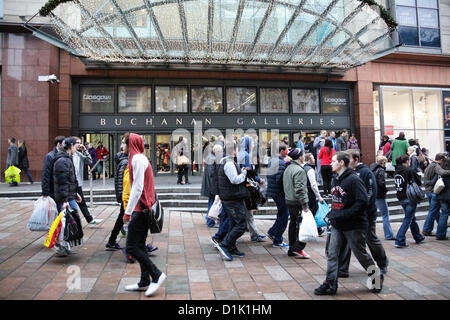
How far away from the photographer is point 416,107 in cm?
1969

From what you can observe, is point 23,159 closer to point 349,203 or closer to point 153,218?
point 153,218

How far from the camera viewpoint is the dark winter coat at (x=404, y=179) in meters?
6.97

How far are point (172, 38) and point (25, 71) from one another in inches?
279

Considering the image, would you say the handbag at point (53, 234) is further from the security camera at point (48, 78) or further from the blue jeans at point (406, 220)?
the security camera at point (48, 78)

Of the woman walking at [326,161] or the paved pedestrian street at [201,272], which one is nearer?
the paved pedestrian street at [201,272]

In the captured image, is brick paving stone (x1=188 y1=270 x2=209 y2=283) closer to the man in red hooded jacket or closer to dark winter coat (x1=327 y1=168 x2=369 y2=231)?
the man in red hooded jacket

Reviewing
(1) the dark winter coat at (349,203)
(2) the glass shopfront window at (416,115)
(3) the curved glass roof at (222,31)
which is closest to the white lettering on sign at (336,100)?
(2) the glass shopfront window at (416,115)

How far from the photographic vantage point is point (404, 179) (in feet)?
23.1

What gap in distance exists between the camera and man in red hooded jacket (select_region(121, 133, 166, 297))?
13.6 ft

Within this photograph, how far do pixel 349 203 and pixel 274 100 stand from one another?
1477cm

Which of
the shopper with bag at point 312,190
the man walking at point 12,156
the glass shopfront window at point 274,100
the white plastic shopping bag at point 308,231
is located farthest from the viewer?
A: the glass shopfront window at point 274,100

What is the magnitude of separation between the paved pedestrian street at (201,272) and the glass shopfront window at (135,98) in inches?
430

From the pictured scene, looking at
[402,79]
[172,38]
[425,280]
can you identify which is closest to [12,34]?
[172,38]

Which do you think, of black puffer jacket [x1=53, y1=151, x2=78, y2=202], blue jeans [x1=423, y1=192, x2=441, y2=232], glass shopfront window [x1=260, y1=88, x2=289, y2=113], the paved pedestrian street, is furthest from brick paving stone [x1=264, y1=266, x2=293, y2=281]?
glass shopfront window [x1=260, y1=88, x2=289, y2=113]
